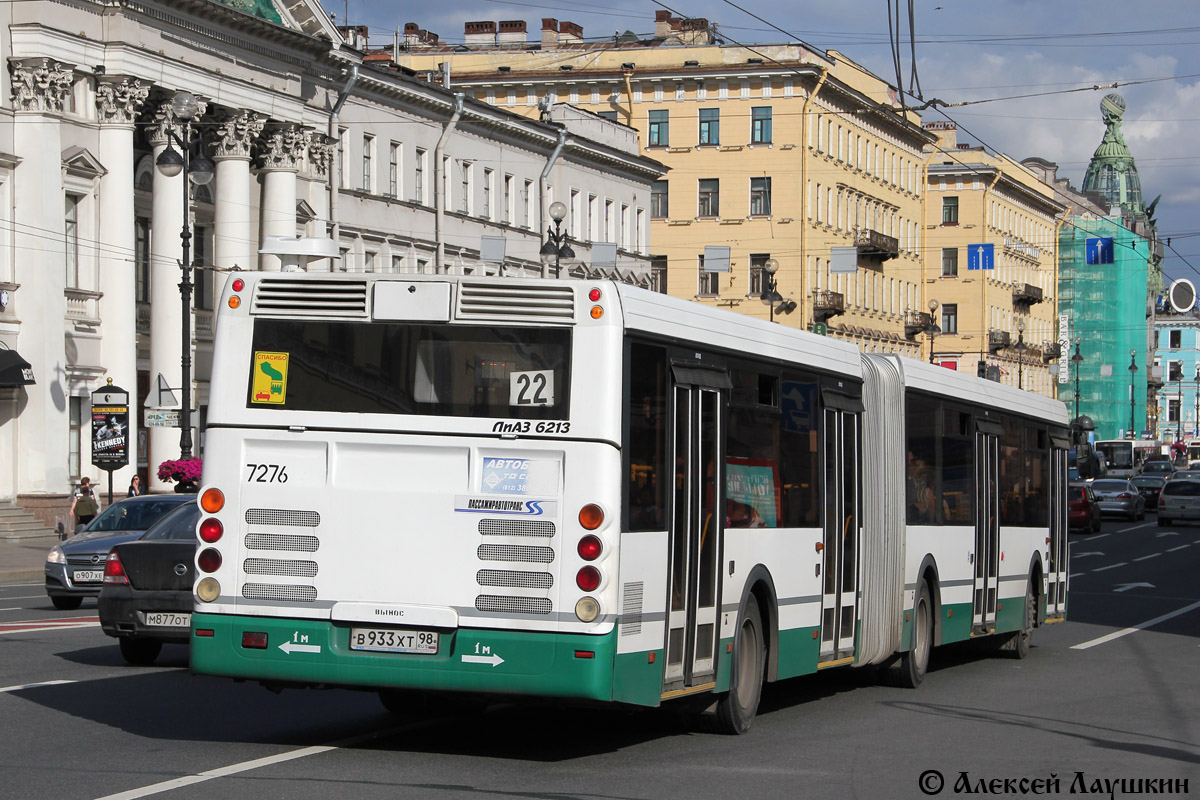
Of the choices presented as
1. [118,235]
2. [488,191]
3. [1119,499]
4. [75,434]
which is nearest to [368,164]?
[488,191]

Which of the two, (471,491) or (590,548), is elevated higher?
(471,491)

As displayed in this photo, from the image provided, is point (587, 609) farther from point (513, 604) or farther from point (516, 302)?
point (516, 302)

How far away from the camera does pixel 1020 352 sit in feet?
390

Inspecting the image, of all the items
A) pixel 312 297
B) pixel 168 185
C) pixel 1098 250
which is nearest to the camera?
pixel 312 297

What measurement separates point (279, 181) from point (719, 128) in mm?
39905

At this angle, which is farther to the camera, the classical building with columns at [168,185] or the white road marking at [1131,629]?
the classical building with columns at [168,185]

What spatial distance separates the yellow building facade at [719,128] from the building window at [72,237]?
40255 millimetres

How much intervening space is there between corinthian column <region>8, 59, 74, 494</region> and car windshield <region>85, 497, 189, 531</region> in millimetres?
18816

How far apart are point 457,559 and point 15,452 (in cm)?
3359

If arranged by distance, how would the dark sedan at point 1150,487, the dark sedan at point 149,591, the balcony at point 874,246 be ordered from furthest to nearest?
the balcony at point 874,246, the dark sedan at point 1150,487, the dark sedan at point 149,591

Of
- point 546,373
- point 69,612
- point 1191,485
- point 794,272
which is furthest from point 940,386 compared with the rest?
point 794,272

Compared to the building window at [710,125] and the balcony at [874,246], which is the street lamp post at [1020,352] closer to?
the balcony at [874,246]

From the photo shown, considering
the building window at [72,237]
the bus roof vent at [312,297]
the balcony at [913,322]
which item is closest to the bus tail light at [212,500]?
the bus roof vent at [312,297]

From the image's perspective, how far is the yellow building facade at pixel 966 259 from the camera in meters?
110
